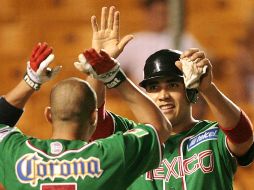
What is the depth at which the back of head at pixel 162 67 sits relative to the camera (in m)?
5.00

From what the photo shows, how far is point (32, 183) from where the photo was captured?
3791mm

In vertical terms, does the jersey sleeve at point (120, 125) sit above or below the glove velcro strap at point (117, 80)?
below

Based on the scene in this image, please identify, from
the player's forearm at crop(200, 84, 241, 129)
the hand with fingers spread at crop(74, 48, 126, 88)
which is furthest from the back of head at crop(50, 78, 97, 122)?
the player's forearm at crop(200, 84, 241, 129)

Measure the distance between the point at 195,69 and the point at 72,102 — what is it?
2.50ft

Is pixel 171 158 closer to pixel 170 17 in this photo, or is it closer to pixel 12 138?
pixel 12 138

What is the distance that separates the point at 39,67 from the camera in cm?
399

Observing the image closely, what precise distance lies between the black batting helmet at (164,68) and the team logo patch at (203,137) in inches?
10.9

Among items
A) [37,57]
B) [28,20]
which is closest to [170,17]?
[28,20]

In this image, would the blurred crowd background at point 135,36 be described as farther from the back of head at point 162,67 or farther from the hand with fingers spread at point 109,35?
the hand with fingers spread at point 109,35

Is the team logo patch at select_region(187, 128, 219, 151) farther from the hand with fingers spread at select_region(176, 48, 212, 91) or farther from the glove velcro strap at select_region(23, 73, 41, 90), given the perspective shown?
the glove velcro strap at select_region(23, 73, 41, 90)

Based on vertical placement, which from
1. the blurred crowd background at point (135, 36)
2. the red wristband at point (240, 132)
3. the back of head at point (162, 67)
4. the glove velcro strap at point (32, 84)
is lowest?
the blurred crowd background at point (135, 36)

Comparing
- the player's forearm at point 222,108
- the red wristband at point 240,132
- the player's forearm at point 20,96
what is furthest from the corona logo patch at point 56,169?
the red wristband at point 240,132

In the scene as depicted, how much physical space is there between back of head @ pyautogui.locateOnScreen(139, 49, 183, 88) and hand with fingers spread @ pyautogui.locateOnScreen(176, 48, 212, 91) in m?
0.65

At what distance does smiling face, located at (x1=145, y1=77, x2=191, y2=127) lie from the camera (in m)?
4.95
